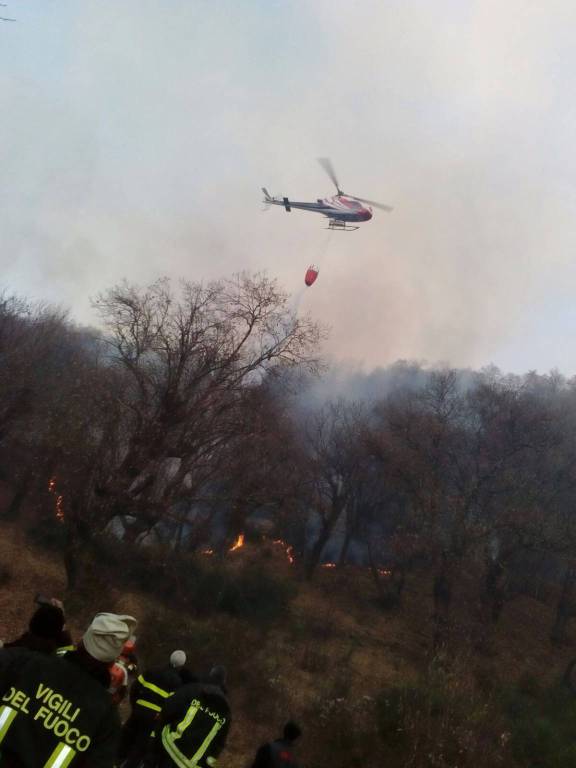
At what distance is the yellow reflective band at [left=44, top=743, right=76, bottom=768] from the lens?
2.59 m

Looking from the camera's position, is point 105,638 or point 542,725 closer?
point 105,638

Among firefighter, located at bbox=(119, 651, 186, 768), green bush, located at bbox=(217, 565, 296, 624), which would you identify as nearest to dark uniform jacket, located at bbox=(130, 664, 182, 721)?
firefighter, located at bbox=(119, 651, 186, 768)

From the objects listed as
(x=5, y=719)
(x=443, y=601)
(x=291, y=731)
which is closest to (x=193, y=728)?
(x=291, y=731)

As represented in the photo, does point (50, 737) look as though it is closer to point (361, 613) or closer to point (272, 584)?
point (272, 584)

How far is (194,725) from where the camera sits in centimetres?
459

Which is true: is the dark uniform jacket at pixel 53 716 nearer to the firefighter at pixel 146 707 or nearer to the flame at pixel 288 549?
the firefighter at pixel 146 707

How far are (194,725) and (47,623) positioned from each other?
1.81 meters

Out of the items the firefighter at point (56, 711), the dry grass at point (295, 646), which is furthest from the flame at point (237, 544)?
the firefighter at point (56, 711)

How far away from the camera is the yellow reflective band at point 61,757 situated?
259 centimetres

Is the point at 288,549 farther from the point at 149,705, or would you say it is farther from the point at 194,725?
the point at 194,725

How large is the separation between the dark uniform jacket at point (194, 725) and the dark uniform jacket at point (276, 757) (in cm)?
39

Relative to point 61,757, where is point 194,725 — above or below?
below

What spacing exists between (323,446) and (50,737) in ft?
84.2

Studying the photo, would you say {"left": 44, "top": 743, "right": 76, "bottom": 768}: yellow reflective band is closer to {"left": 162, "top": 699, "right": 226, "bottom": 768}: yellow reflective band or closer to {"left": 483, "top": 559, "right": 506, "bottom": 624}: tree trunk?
{"left": 162, "top": 699, "right": 226, "bottom": 768}: yellow reflective band
